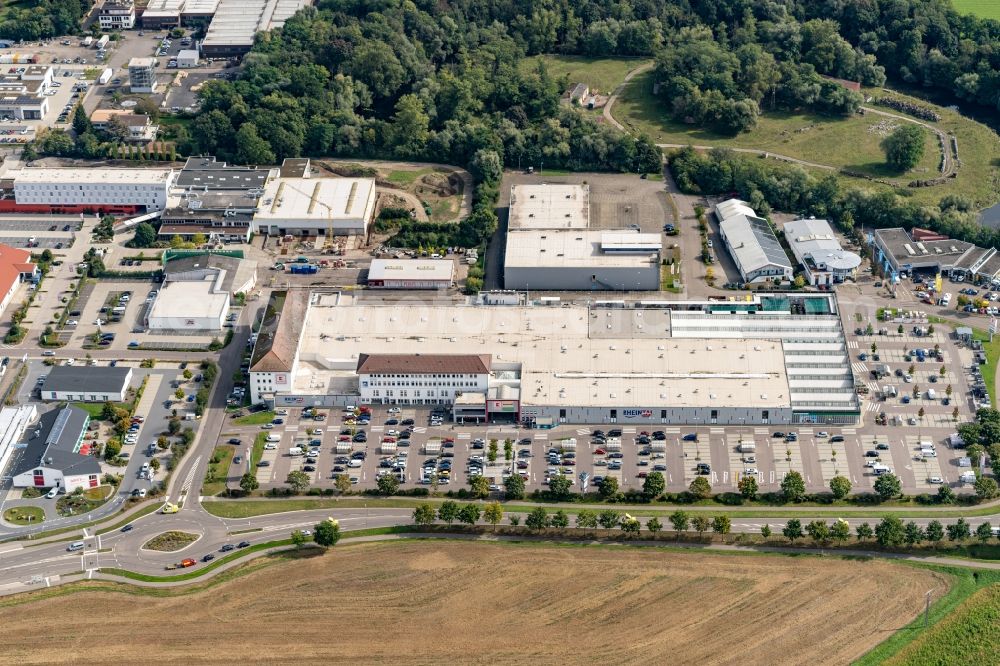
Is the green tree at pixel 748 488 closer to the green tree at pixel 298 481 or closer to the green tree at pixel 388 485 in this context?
the green tree at pixel 388 485

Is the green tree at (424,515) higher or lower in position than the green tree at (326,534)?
higher

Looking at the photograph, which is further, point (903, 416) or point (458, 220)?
point (458, 220)

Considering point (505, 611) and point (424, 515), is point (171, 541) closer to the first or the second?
point (424, 515)

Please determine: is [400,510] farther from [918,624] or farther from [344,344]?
[918,624]

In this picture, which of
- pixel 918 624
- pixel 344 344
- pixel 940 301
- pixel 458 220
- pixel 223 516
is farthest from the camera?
pixel 458 220

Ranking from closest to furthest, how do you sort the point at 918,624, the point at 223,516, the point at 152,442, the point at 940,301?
the point at 918,624, the point at 223,516, the point at 152,442, the point at 940,301

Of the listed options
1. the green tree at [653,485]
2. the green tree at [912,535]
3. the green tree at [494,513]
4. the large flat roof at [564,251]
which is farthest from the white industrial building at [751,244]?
the green tree at [494,513]

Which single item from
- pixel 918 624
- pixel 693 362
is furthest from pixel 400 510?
pixel 918 624
